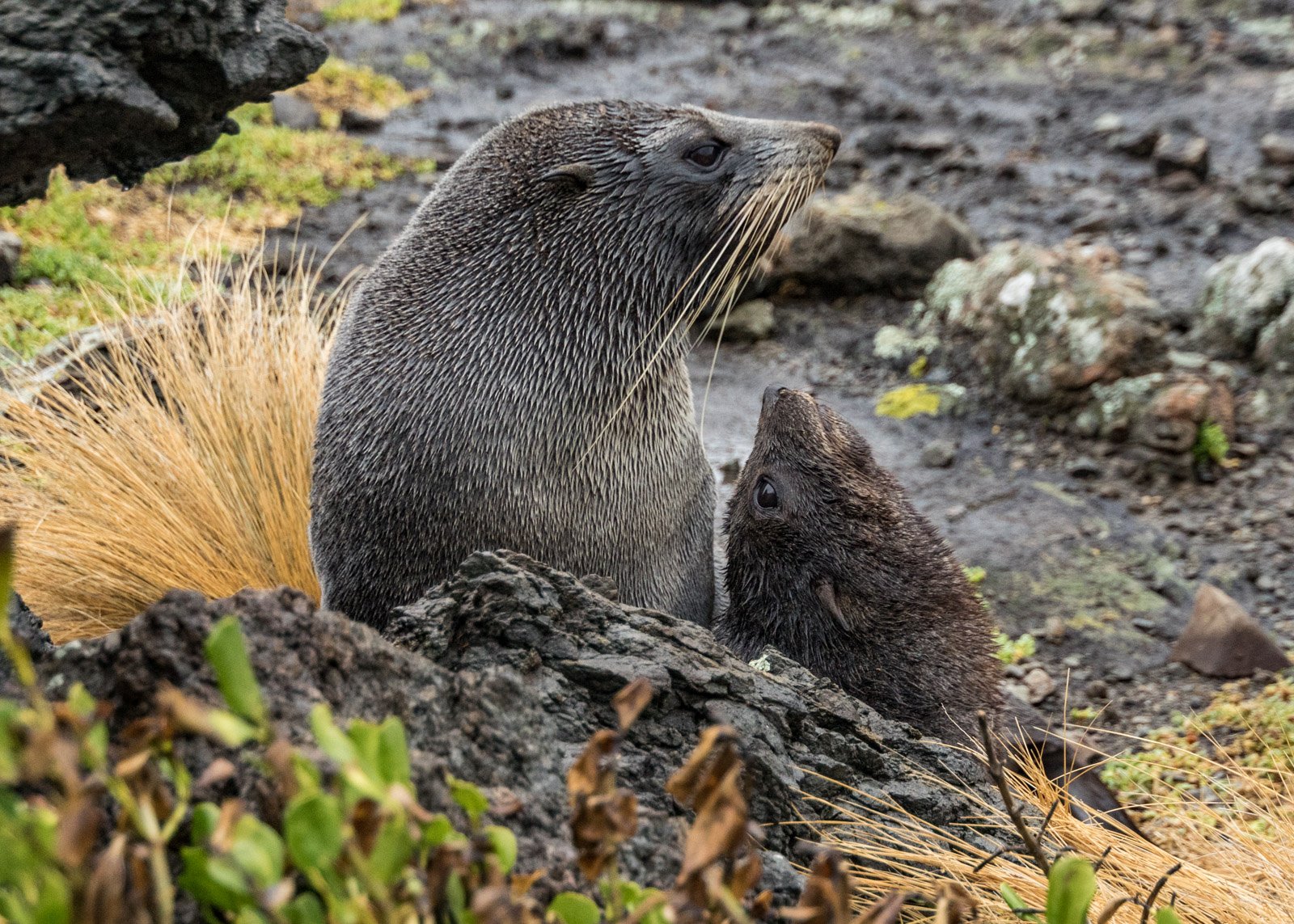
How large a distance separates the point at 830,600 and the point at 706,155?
58.1 inches

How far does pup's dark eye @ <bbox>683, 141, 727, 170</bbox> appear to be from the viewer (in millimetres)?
3738

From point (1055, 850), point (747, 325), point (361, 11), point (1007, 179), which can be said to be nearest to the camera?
point (1055, 850)

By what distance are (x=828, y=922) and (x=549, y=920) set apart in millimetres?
358

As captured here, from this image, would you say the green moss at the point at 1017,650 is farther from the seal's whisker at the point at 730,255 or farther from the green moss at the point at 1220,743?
the seal's whisker at the point at 730,255

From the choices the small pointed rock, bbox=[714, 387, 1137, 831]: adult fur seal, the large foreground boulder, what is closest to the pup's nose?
bbox=[714, 387, 1137, 831]: adult fur seal

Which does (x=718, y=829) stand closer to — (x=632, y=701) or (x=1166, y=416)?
(x=632, y=701)

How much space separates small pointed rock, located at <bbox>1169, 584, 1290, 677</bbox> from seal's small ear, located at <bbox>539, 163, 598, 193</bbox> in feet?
10.6

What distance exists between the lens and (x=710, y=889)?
1.36 metres

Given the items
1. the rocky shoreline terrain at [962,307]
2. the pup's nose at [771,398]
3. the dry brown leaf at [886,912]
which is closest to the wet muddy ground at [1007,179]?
the rocky shoreline terrain at [962,307]

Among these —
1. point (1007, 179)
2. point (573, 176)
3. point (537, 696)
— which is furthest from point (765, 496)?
point (1007, 179)

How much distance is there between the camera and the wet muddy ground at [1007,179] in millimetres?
5543

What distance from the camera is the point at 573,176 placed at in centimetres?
362

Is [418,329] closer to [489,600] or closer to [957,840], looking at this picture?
[489,600]

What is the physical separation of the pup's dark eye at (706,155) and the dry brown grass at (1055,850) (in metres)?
2.04
